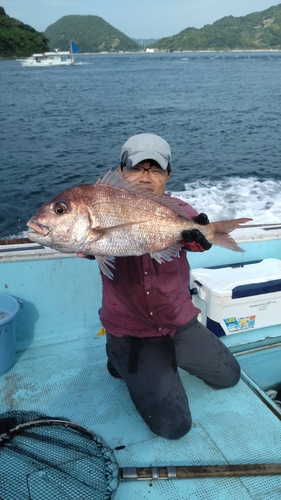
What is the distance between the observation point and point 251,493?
8.26ft

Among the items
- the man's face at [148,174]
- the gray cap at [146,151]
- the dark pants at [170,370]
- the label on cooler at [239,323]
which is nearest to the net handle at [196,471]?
the dark pants at [170,370]

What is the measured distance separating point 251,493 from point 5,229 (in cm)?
953

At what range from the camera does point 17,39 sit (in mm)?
104250

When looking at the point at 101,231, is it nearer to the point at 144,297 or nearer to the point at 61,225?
the point at 61,225

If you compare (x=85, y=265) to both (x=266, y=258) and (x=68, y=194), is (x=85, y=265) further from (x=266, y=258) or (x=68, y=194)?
(x=266, y=258)

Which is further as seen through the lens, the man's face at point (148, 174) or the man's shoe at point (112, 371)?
the man's shoe at point (112, 371)

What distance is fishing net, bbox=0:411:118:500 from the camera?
236cm

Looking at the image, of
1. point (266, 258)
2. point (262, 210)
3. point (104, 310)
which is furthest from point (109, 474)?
point (262, 210)

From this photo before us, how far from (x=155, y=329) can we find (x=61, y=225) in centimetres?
139

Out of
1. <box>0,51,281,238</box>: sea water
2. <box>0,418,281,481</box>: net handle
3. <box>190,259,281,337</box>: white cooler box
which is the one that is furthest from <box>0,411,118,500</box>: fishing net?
<box>0,51,281,238</box>: sea water

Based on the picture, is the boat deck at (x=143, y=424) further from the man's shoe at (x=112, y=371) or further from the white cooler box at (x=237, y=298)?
the white cooler box at (x=237, y=298)

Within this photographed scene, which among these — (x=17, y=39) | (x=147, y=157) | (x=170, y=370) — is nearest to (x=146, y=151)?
(x=147, y=157)

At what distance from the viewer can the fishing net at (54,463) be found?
2.36 meters

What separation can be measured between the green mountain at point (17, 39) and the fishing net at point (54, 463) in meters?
114
